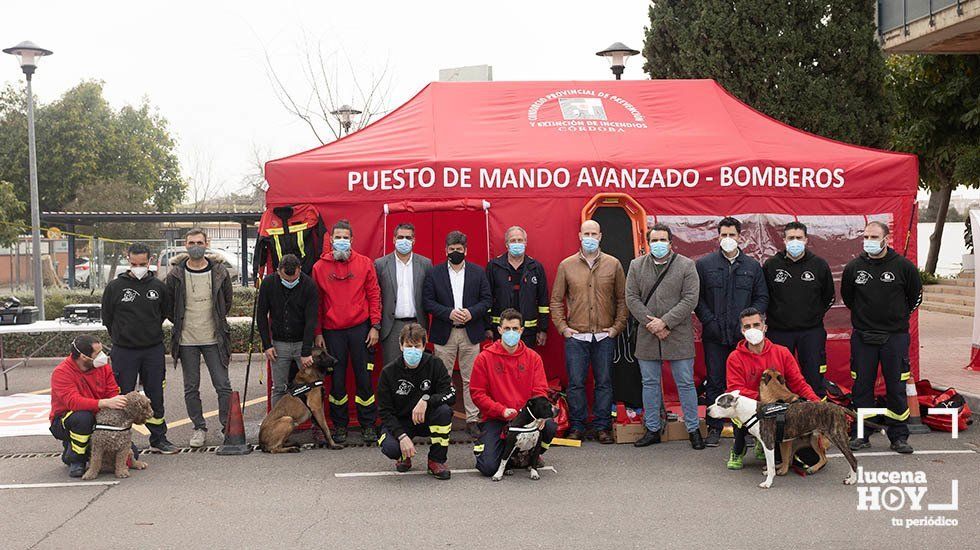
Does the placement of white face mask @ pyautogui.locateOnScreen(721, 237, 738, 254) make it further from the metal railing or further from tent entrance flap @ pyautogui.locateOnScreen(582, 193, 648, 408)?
the metal railing

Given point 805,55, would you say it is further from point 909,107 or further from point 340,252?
point 340,252

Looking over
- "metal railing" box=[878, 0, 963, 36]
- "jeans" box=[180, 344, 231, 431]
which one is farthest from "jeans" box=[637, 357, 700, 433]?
"metal railing" box=[878, 0, 963, 36]

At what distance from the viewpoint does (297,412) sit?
8.32 m

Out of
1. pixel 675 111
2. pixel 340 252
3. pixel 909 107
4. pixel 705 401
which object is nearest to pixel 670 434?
pixel 705 401

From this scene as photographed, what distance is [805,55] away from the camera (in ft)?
56.2

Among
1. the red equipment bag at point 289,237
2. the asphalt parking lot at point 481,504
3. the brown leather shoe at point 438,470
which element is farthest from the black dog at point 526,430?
the red equipment bag at point 289,237

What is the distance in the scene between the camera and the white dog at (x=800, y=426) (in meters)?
6.93

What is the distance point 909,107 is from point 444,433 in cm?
1647

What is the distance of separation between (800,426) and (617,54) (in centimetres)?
823

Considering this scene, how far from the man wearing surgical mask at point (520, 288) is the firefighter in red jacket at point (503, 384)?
1.19 meters

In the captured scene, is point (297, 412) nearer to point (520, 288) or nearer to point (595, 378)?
point (520, 288)

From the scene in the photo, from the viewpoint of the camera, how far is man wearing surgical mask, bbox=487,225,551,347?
8.84 m

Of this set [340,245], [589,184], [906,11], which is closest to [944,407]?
[589,184]

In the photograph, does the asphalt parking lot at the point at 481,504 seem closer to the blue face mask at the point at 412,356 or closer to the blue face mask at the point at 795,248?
the blue face mask at the point at 412,356
